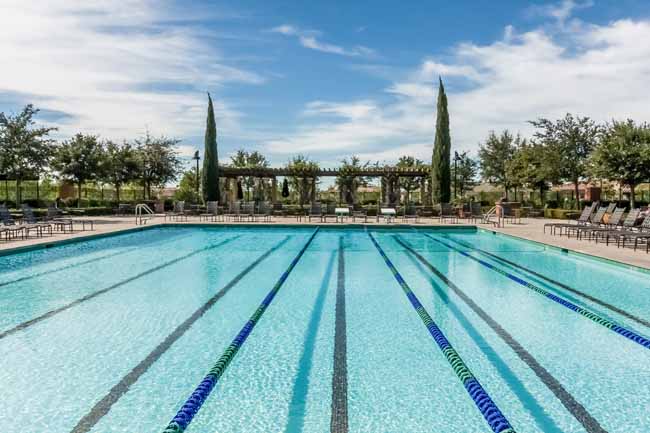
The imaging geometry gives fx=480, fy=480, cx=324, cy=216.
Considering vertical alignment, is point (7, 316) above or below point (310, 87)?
below

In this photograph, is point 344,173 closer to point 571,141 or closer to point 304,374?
point 571,141

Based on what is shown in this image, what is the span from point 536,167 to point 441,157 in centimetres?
540

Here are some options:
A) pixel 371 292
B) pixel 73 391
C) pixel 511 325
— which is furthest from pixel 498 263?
pixel 73 391

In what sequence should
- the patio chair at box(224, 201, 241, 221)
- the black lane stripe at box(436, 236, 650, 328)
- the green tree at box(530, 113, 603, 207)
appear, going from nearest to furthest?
the black lane stripe at box(436, 236, 650, 328)
the patio chair at box(224, 201, 241, 221)
the green tree at box(530, 113, 603, 207)

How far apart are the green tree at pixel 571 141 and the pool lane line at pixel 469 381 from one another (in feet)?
69.2

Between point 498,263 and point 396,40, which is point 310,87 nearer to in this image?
point 396,40

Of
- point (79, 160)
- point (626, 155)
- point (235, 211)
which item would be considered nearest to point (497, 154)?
point (626, 155)

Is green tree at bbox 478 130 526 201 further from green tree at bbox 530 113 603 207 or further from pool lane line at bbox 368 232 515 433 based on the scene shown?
pool lane line at bbox 368 232 515 433

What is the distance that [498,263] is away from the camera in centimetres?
982

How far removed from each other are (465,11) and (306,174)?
12985 mm

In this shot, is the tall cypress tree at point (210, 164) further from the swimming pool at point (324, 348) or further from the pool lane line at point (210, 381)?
the pool lane line at point (210, 381)

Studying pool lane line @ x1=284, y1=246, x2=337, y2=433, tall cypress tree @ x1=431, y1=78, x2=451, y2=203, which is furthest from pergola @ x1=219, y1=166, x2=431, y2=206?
pool lane line @ x1=284, y1=246, x2=337, y2=433

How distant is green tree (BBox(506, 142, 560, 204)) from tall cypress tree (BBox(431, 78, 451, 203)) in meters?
4.62

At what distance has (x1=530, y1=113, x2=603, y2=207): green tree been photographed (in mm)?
24078
